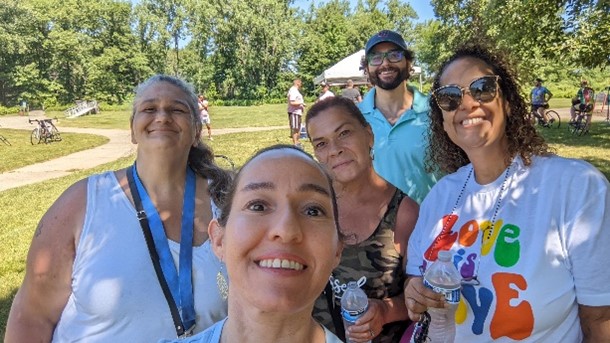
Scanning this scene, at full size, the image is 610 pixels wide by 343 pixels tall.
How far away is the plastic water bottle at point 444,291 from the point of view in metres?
1.83

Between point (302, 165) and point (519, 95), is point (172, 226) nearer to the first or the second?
point (302, 165)

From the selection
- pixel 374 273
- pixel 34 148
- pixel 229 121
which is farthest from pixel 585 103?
pixel 34 148

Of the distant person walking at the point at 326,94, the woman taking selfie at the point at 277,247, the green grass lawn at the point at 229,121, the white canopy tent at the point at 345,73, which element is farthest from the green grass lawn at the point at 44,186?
the green grass lawn at the point at 229,121

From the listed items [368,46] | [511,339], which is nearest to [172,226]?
[511,339]

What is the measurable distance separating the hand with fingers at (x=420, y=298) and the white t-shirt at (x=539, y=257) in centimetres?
16

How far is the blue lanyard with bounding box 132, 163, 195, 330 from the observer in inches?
83.8

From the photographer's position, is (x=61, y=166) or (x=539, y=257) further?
(x=61, y=166)

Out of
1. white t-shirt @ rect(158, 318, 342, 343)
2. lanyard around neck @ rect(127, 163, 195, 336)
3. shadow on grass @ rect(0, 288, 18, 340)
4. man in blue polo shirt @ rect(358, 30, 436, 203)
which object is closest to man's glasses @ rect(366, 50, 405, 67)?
man in blue polo shirt @ rect(358, 30, 436, 203)

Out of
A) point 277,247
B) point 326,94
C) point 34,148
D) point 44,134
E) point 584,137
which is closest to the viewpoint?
point 277,247

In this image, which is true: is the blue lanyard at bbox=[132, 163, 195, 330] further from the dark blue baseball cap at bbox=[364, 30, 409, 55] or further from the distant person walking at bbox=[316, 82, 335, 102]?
the dark blue baseball cap at bbox=[364, 30, 409, 55]

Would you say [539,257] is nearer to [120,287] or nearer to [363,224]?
[363,224]

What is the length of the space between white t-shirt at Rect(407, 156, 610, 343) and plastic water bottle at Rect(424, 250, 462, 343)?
0.16ft

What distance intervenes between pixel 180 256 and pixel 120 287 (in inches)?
11.7

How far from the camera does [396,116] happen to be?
392 centimetres
